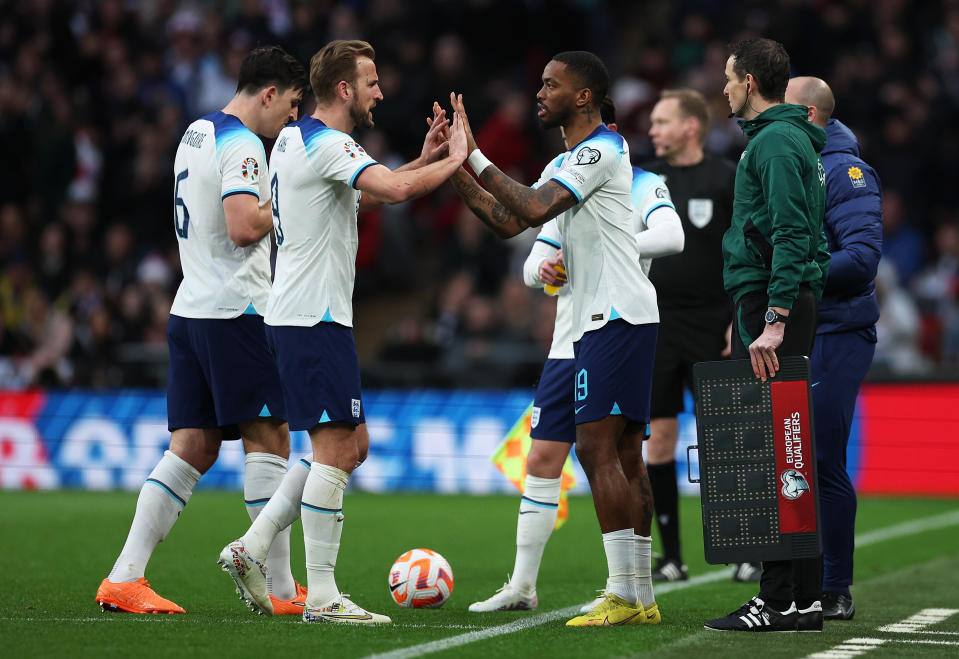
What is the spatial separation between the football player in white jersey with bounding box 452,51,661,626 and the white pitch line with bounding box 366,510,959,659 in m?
0.29

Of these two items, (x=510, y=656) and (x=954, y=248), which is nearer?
(x=510, y=656)

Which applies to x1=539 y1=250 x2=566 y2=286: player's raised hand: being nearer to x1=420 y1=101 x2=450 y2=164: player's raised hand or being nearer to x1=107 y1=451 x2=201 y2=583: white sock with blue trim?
x1=420 y1=101 x2=450 y2=164: player's raised hand

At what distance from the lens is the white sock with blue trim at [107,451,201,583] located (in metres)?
6.27

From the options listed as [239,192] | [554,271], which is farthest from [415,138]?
[239,192]

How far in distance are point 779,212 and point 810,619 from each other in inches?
67.8

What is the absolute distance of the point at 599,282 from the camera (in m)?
6.03

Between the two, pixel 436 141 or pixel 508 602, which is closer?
pixel 436 141

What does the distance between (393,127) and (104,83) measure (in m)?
4.75

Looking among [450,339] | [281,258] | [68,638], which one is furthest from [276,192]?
[450,339]

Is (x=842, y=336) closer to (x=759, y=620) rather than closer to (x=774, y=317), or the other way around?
(x=774, y=317)

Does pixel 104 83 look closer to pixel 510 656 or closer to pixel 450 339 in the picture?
pixel 450 339

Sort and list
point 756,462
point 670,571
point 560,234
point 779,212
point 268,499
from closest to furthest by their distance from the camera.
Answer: point 779,212 → point 756,462 → point 268,499 → point 560,234 → point 670,571

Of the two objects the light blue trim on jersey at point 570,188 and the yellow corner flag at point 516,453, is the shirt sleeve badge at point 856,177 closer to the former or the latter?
the light blue trim on jersey at point 570,188

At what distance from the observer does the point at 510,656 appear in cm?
507
